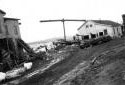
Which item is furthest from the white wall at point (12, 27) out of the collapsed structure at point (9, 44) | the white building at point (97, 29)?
the white building at point (97, 29)

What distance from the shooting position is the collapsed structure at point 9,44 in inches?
867

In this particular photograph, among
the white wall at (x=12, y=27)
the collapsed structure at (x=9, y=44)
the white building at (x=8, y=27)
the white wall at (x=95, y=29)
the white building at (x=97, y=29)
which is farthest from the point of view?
the white building at (x=97, y=29)

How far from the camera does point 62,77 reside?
13.1 meters

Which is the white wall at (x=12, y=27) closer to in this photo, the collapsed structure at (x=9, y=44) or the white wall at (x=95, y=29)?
the collapsed structure at (x=9, y=44)

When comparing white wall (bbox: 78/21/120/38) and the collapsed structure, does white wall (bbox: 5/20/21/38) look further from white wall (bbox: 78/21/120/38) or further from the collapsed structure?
white wall (bbox: 78/21/120/38)

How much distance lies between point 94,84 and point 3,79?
31.6 ft

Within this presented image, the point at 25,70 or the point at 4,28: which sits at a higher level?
the point at 4,28

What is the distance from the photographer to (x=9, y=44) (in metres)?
25.4

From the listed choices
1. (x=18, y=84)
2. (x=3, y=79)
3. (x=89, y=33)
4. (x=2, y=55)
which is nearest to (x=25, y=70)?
(x=3, y=79)

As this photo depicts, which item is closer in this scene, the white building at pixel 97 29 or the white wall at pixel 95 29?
the white wall at pixel 95 29

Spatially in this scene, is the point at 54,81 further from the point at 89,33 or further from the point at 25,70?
the point at 89,33

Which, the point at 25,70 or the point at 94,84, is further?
the point at 25,70

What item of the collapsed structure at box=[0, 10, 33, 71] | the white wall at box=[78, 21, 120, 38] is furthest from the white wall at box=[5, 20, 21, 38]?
the white wall at box=[78, 21, 120, 38]

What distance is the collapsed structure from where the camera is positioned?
22033 millimetres
